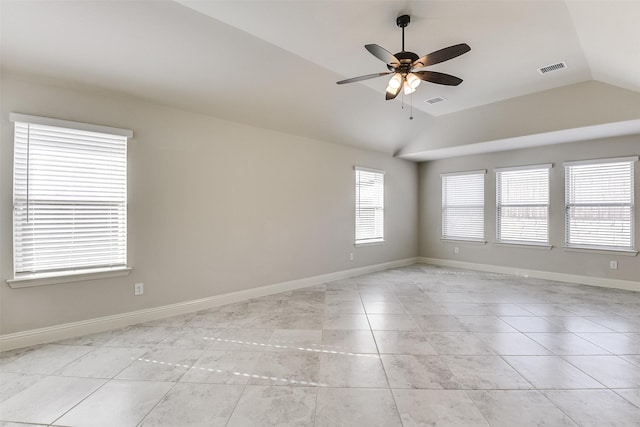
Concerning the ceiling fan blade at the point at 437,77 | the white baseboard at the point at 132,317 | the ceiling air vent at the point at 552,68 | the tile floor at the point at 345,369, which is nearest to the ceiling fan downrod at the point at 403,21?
the ceiling fan blade at the point at 437,77

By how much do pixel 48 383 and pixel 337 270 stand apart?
160 inches

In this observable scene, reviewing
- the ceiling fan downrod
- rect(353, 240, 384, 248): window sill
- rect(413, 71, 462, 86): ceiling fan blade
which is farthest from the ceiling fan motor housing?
rect(353, 240, 384, 248): window sill

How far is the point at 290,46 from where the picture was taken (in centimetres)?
300

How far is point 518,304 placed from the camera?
3.94 metres

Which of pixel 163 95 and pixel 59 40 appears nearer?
pixel 59 40

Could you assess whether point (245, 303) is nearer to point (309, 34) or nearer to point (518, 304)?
point (309, 34)

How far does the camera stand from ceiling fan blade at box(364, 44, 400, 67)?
7.30 ft

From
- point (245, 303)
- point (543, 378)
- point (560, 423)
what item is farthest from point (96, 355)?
point (543, 378)

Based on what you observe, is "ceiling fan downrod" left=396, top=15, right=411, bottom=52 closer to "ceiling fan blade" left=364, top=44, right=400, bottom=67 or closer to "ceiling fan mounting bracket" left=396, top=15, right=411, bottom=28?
"ceiling fan mounting bracket" left=396, top=15, right=411, bottom=28

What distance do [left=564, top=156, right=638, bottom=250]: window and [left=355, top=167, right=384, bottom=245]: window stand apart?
132 inches

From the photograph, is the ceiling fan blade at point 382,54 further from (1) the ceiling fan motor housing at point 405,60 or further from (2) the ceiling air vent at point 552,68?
(2) the ceiling air vent at point 552,68

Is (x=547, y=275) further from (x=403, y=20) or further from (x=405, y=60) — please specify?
(x=403, y=20)

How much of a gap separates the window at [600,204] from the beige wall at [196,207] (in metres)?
4.03

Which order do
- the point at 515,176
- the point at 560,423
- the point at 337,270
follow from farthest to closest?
the point at 515,176 → the point at 337,270 → the point at 560,423
